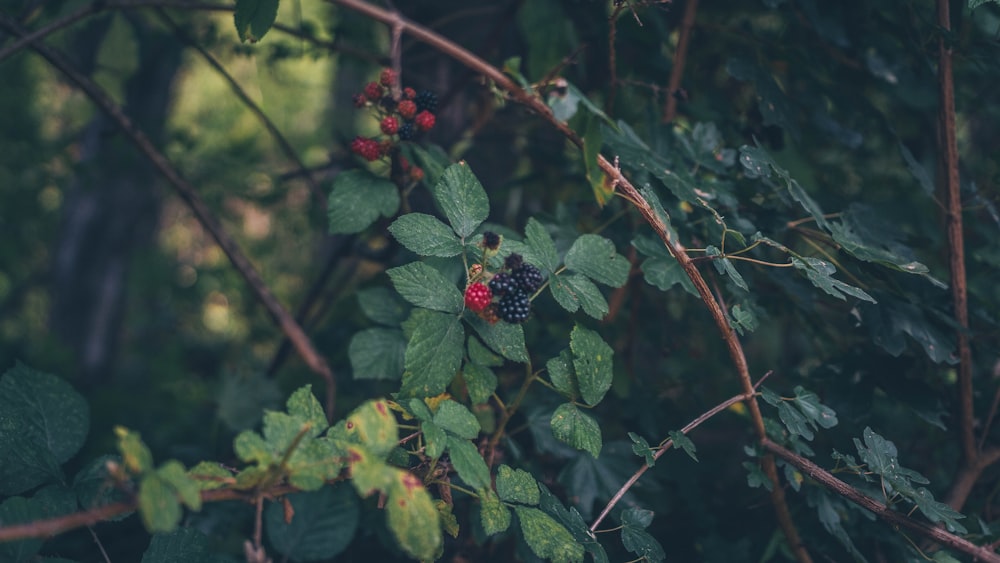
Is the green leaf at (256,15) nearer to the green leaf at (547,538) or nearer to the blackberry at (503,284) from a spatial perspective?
the blackberry at (503,284)

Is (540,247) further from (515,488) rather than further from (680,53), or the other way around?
(680,53)

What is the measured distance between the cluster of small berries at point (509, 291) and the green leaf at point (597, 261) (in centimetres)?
9

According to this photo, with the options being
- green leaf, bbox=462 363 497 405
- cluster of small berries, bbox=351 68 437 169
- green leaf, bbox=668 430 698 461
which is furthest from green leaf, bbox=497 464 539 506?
cluster of small berries, bbox=351 68 437 169

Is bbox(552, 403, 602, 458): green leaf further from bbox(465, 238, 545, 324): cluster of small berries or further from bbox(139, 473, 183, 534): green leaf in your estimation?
bbox(139, 473, 183, 534): green leaf

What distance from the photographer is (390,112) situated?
1.11m

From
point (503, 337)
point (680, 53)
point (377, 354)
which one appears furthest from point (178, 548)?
point (680, 53)

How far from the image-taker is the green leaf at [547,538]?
0.88 m

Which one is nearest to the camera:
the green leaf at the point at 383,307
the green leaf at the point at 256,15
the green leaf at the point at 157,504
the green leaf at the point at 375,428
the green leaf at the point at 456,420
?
the green leaf at the point at 157,504

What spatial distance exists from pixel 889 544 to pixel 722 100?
0.94 metres

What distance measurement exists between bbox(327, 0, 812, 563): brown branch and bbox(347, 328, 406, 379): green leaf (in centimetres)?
46

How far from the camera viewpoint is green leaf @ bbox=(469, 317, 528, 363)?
97 cm

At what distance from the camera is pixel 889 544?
4.12ft

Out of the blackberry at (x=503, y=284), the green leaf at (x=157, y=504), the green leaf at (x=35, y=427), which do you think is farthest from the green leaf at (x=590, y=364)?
the green leaf at (x=35, y=427)

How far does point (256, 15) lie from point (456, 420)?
2.32ft
